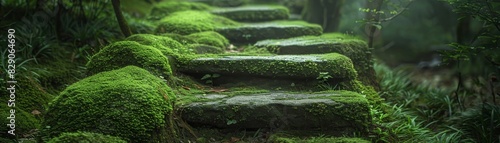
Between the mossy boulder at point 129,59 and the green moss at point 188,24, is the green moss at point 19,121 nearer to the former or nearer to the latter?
the mossy boulder at point 129,59

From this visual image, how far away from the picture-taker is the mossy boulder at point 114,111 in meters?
2.32

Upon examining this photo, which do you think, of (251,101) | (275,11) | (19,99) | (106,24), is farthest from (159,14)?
(251,101)

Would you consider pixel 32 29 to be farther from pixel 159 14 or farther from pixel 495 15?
pixel 495 15

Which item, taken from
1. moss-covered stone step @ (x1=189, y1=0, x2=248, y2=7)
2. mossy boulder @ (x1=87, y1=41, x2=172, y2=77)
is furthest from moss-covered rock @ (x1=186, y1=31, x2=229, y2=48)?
moss-covered stone step @ (x1=189, y1=0, x2=248, y2=7)

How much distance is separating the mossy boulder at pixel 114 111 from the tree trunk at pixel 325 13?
160 inches

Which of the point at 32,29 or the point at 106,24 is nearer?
the point at 32,29

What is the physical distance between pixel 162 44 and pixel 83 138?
1781 mm

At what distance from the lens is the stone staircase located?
2805mm

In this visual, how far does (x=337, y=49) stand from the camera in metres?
4.02

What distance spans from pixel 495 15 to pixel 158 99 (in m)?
2.85

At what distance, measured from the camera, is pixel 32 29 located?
4305mm

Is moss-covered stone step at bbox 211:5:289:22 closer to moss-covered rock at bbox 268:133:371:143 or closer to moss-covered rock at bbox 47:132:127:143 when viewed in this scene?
moss-covered rock at bbox 268:133:371:143

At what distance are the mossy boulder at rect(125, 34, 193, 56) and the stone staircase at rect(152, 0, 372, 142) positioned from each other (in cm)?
18

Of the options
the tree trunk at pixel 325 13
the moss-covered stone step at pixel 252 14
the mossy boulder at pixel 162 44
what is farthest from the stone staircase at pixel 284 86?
the tree trunk at pixel 325 13
